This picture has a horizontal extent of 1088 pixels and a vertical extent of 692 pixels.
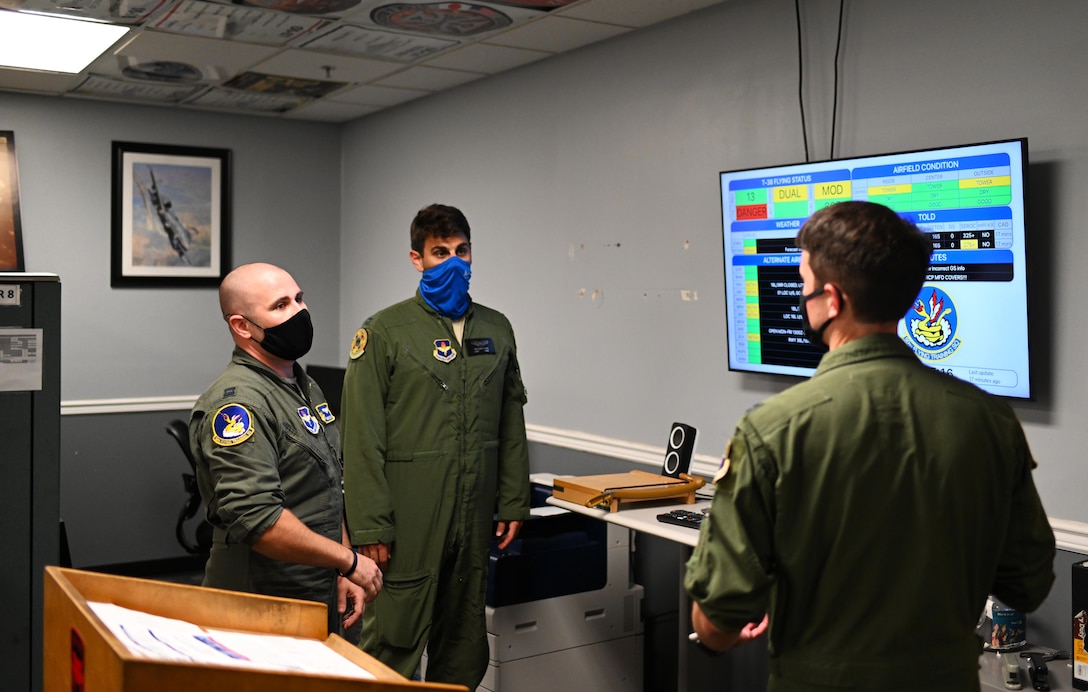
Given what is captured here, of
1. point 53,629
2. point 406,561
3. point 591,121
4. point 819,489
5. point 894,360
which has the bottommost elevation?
point 406,561

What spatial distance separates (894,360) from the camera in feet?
4.91

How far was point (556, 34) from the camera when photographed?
158 inches

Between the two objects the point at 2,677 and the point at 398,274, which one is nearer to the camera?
the point at 2,677

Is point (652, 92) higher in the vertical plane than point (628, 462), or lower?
higher

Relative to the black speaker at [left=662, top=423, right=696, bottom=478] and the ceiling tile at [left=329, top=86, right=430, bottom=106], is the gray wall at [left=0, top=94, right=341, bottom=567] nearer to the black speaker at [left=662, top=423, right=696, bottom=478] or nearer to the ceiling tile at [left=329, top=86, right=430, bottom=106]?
the ceiling tile at [left=329, top=86, right=430, bottom=106]

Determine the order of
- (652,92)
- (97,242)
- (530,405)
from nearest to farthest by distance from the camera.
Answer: (652,92), (530,405), (97,242)

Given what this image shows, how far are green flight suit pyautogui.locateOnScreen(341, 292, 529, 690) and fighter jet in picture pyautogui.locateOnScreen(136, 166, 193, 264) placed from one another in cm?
329

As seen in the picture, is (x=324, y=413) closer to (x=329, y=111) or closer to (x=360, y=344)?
(x=360, y=344)

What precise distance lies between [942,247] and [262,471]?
1874 mm

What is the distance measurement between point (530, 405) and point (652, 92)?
5.03ft

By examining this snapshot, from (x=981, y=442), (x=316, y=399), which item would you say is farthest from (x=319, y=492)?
(x=981, y=442)

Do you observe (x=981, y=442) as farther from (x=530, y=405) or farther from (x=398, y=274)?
(x=398, y=274)

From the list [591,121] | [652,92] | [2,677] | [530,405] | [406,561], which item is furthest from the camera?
[530,405]

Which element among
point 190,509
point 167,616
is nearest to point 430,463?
point 167,616
